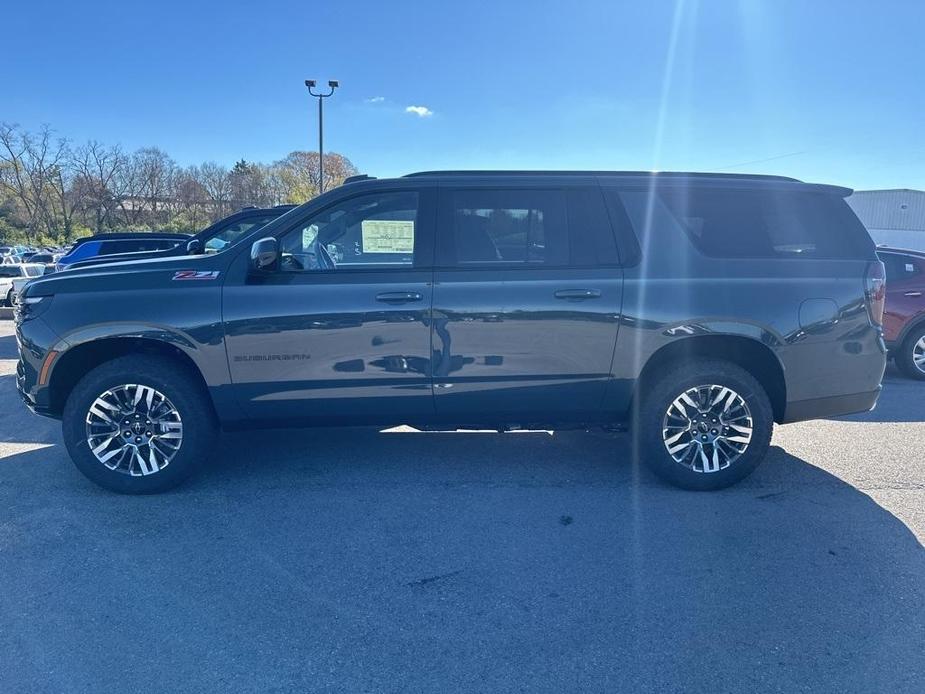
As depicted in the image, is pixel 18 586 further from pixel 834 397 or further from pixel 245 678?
pixel 834 397

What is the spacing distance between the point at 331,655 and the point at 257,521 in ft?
4.45

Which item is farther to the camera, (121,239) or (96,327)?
(121,239)

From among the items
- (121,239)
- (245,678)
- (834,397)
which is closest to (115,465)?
(245,678)

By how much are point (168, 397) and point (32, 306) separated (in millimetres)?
1030

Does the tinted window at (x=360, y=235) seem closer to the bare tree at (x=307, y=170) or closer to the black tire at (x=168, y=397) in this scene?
the black tire at (x=168, y=397)

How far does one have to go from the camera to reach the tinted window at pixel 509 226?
153 inches

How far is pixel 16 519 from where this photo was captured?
3.58 meters

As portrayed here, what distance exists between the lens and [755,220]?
4.09 metres

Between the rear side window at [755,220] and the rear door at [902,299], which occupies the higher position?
the rear side window at [755,220]

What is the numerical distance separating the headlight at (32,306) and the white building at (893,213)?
35.9 m

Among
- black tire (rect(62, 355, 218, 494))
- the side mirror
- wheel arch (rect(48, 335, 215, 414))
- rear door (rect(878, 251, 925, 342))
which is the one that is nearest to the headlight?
wheel arch (rect(48, 335, 215, 414))

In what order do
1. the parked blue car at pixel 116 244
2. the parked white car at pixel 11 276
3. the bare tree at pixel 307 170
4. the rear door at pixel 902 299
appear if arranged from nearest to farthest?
1. the rear door at pixel 902 299
2. the parked blue car at pixel 116 244
3. the parked white car at pixel 11 276
4. the bare tree at pixel 307 170

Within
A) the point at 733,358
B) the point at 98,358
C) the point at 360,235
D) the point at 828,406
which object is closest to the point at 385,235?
the point at 360,235

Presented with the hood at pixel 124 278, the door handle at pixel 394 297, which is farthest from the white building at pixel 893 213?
the hood at pixel 124 278
